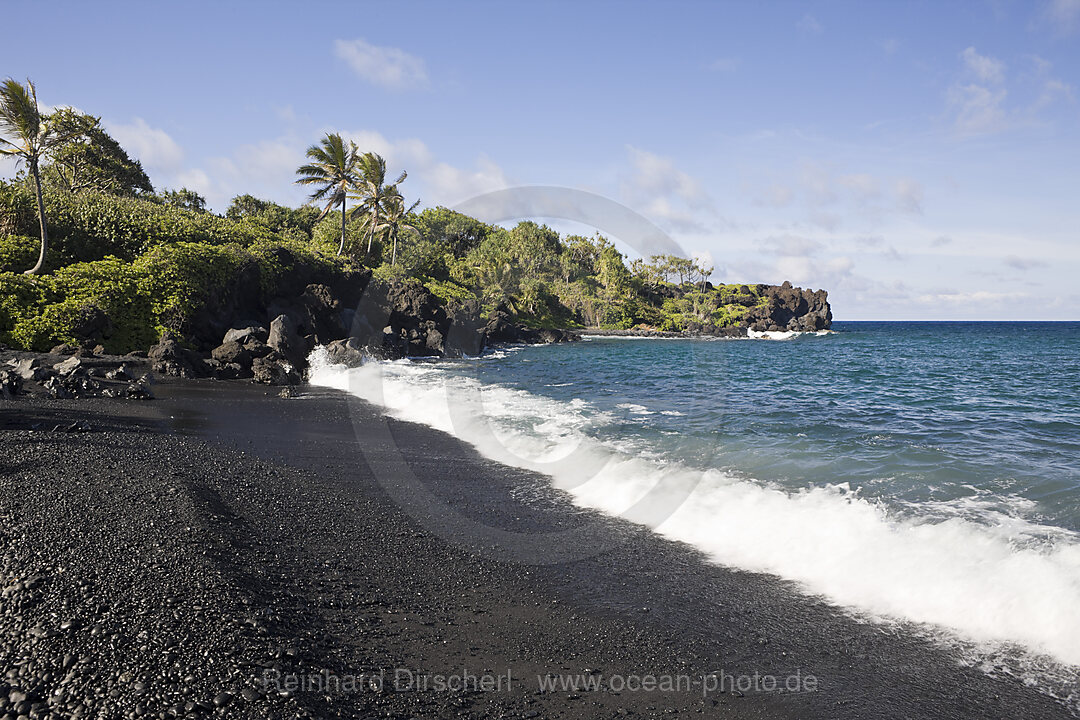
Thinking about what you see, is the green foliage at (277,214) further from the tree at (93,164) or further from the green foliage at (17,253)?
the green foliage at (17,253)

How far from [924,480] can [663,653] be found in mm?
7700

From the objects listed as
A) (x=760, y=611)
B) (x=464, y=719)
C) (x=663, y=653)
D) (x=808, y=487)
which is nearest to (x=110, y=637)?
(x=464, y=719)

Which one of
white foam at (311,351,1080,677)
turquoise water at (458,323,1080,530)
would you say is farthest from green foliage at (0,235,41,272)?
white foam at (311,351,1080,677)

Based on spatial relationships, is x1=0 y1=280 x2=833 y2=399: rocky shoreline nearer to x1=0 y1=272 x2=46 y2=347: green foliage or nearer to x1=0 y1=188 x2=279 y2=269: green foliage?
x1=0 y1=272 x2=46 y2=347: green foliage

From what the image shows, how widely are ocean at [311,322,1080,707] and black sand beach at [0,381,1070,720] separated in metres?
0.73

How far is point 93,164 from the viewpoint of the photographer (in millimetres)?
41750

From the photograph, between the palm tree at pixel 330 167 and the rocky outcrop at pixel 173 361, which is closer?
the rocky outcrop at pixel 173 361

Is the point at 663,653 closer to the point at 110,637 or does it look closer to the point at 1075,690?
the point at 1075,690

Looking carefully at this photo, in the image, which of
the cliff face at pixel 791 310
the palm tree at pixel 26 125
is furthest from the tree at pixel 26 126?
the cliff face at pixel 791 310

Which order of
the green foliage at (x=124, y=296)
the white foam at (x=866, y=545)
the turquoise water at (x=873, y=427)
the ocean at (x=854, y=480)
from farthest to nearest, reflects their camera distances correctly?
the green foliage at (x=124, y=296) → the turquoise water at (x=873, y=427) → the ocean at (x=854, y=480) → the white foam at (x=866, y=545)

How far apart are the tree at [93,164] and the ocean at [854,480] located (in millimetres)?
30360

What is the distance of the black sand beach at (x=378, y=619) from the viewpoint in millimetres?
3998

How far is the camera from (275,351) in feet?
76.5

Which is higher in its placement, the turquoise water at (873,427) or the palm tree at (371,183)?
the palm tree at (371,183)
